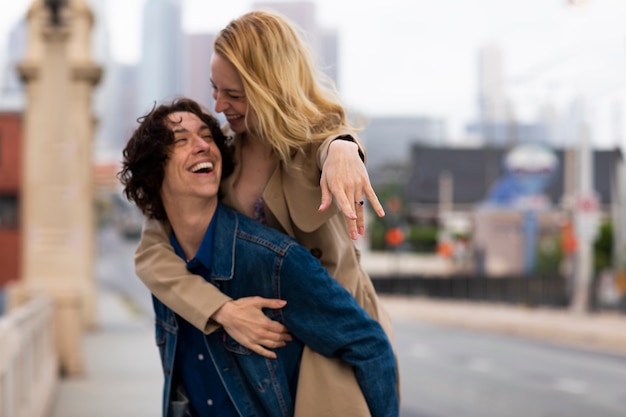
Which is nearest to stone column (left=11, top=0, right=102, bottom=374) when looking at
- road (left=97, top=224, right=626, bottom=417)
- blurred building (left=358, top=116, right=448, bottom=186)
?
road (left=97, top=224, right=626, bottom=417)

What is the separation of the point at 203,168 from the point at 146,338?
16.9 metres

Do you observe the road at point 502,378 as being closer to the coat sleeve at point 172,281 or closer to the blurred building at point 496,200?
the coat sleeve at point 172,281

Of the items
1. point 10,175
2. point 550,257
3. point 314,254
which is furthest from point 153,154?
point 550,257

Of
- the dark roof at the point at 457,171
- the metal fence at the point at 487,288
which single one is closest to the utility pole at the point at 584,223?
the metal fence at the point at 487,288

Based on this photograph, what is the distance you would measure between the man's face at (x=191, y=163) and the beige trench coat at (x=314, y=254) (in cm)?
13

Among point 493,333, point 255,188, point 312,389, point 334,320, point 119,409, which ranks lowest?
point 493,333

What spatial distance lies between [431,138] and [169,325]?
15033 centimetres

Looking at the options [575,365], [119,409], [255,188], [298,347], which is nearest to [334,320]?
[298,347]

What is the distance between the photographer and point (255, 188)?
9.94 feet

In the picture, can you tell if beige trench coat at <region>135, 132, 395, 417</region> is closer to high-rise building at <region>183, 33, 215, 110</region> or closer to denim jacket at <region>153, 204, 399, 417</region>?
denim jacket at <region>153, 204, 399, 417</region>

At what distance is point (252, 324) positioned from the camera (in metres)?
2.84

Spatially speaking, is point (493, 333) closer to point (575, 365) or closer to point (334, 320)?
point (575, 365)

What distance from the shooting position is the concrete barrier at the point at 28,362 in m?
5.98

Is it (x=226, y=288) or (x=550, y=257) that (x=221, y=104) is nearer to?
(x=226, y=288)
